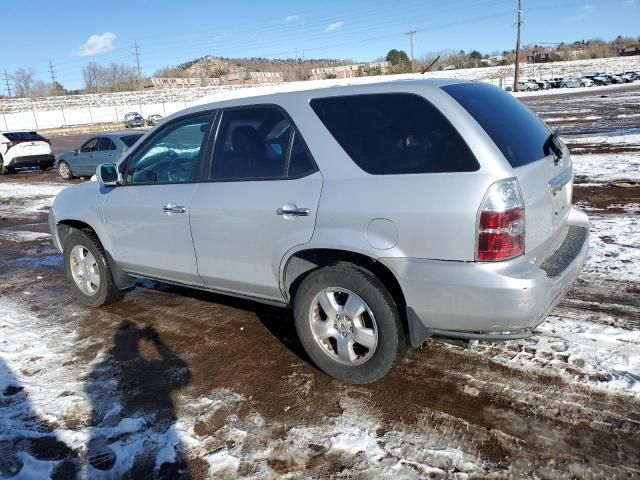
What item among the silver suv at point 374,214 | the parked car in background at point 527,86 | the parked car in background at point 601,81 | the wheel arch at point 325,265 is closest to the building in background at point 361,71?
the parked car in background at point 527,86

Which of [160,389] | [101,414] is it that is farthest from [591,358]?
[101,414]

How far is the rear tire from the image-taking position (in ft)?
55.6

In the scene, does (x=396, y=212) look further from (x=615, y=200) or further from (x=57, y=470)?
(x=615, y=200)

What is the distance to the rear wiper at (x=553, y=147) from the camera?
3517mm

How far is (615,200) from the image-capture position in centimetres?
799

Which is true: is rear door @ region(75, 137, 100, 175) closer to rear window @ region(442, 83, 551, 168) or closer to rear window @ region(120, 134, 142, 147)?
rear window @ region(120, 134, 142, 147)

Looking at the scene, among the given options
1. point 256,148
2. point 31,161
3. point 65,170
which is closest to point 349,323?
point 256,148

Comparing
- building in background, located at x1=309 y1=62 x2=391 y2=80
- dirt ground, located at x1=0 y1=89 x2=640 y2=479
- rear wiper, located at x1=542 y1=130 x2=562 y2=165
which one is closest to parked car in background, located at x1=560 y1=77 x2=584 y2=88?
building in background, located at x1=309 y1=62 x2=391 y2=80

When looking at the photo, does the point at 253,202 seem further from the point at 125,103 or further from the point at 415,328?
the point at 125,103

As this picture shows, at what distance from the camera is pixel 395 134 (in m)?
3.24

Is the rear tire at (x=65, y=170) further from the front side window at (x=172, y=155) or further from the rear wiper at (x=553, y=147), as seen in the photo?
the rear wiper at (x=553, y=147)

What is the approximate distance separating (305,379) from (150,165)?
234cm

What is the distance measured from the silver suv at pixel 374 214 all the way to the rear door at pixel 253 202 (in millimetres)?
11

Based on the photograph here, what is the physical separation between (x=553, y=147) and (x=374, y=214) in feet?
A: 4.76
